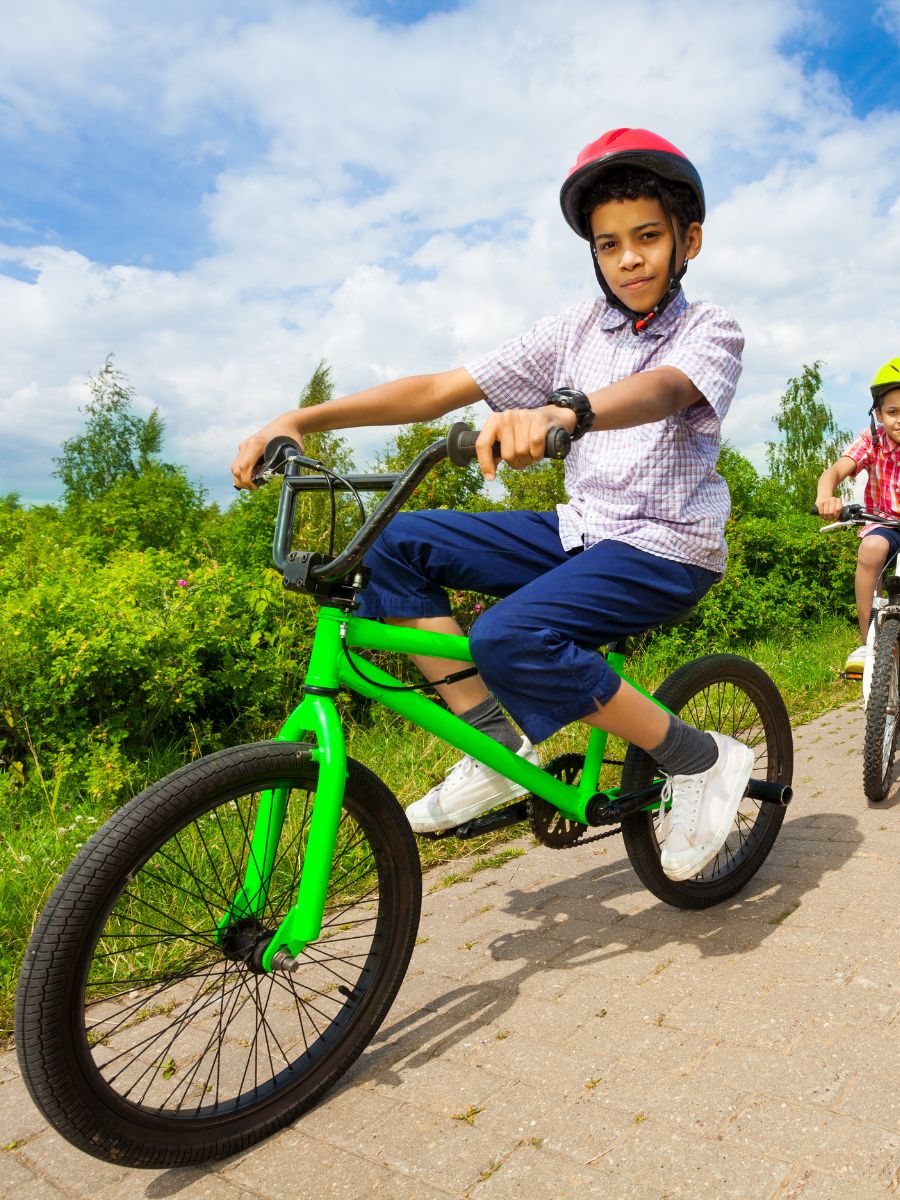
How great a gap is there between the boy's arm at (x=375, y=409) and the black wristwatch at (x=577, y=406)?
785mm

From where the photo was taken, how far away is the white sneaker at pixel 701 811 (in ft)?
8.80

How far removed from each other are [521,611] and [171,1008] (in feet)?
4.48

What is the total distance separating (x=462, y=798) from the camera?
263cm

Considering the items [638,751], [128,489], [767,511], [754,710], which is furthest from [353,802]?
[767,511]

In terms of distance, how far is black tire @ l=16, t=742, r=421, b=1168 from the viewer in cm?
174

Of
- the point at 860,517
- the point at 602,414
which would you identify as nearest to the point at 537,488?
the point at 860,517

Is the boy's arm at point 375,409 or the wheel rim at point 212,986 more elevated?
the boy's arm at point 375,409

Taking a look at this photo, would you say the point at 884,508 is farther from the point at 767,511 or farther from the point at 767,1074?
the point at 767,511

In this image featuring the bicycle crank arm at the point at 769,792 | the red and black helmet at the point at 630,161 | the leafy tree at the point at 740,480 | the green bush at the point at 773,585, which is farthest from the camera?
the leafy tree at the point at 740,480

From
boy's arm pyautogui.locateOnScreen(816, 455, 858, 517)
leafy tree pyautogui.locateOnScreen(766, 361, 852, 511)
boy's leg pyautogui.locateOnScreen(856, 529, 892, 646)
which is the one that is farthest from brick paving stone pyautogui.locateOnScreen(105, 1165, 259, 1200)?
leafy tree pyautogui.locateOnScreen(766, 361, 852, 511)

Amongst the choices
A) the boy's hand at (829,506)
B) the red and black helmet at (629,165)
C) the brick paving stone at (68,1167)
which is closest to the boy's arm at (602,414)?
the red and black helmet at (629,165)

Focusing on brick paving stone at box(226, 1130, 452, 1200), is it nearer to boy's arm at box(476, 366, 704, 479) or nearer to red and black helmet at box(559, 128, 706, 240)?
boy's arm at box(476, 366, 704, 479)

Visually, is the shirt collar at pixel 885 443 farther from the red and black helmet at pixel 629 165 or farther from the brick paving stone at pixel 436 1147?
the brick paving stone at pixel 436 1147

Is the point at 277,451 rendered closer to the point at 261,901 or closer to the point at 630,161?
the point at 261,901
